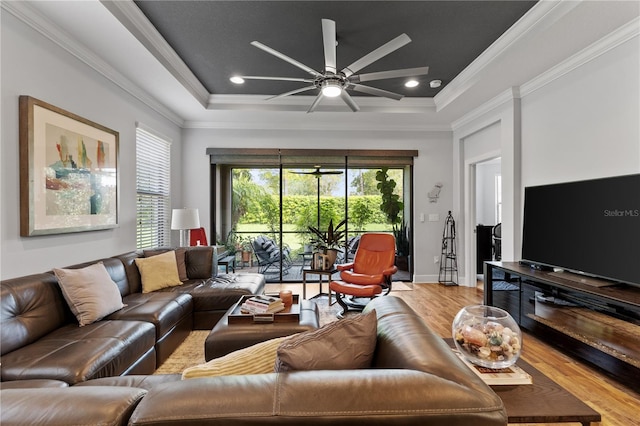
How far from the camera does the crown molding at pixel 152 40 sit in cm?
246

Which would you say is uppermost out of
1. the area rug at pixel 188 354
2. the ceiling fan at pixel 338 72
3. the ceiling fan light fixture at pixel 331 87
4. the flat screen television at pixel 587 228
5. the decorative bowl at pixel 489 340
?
the ceiling fan at pixel 338 72

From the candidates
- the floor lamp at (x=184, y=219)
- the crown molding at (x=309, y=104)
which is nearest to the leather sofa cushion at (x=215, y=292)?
the floor lamp at (x=184, y=219)

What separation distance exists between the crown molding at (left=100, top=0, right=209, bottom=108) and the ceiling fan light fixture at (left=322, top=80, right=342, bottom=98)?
1.65m

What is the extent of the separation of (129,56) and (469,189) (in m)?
5.07

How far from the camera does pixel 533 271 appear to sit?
10.3 feet

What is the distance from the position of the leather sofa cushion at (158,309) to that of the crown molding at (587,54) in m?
4.46

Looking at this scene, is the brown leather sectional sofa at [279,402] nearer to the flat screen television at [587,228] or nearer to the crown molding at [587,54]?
the flat screen television at [587,228]

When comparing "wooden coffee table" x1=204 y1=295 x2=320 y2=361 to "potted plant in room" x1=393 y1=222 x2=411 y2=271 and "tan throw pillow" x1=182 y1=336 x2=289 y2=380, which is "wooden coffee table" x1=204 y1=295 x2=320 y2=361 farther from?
"potted plant in room" x1=393 y1=222 x2=411 y2=271

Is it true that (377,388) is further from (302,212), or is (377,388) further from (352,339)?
(302,212)

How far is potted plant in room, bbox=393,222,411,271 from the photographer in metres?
5.69


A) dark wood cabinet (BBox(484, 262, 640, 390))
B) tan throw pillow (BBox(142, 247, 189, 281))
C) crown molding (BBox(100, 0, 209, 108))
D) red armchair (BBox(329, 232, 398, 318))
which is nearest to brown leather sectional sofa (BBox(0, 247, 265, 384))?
tan throw pillow (BBox(142, 247, 189, 281))

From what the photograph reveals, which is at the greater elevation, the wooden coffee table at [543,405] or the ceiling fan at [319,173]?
the ceiling fan at [319,173]

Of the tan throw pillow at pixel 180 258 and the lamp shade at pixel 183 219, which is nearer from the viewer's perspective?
the tan throw pillow at pixel 180 258

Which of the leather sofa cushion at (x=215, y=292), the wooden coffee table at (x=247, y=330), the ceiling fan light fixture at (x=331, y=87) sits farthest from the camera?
the leather sofa cushion at (x=215, y=292)
